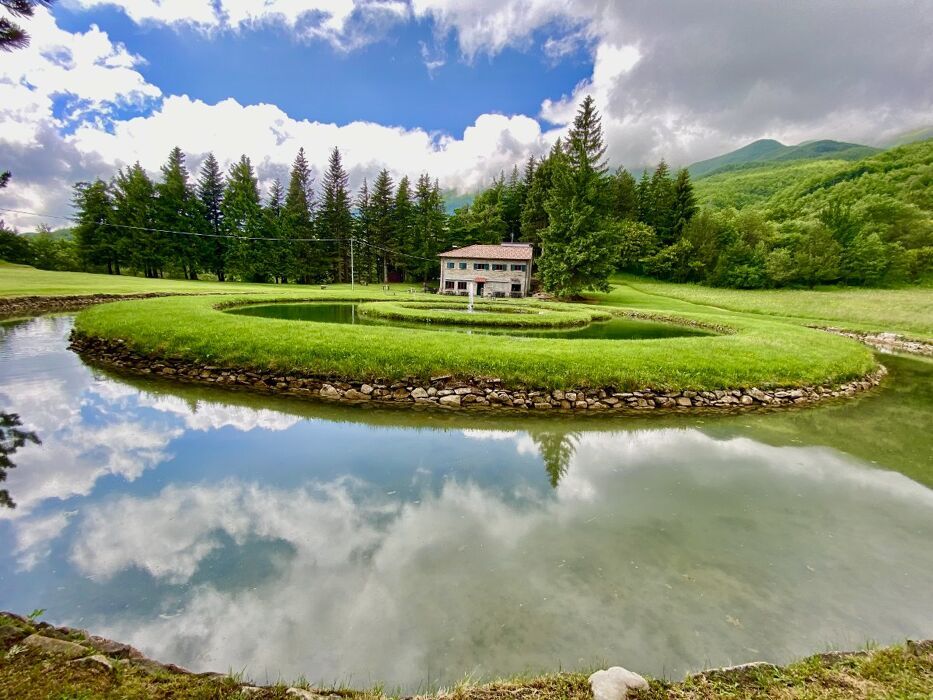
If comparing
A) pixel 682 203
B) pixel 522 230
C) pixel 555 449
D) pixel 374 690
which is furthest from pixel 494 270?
pixel 374 690

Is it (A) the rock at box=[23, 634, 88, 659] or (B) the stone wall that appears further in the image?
(B) the stone wall

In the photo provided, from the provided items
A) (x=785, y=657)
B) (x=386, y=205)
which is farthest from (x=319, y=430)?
(x=386, y=205)

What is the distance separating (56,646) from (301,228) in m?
65.3

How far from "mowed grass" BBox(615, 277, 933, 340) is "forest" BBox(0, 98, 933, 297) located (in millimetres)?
6914

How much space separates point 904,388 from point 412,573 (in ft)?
57.7

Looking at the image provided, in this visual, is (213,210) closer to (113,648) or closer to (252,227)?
(252,227)

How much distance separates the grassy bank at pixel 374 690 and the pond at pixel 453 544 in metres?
0.41

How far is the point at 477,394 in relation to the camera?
10.4 metres

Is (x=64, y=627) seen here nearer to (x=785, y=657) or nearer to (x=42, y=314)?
(x=785, y=657)

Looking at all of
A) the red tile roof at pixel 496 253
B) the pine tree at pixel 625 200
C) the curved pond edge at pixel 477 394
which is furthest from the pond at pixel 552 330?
the pine tree at pixel 625 200

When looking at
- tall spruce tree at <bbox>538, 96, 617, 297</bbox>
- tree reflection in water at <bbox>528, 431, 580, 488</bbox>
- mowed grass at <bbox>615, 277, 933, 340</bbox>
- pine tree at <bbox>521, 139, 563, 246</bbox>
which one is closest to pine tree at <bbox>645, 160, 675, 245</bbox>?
mowed grass at <bbox>615, 277, 933, 340</bbox>

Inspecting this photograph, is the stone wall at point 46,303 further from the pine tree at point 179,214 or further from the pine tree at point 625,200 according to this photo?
the pine tree at point 625,200

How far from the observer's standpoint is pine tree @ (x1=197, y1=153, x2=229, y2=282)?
57312 mm

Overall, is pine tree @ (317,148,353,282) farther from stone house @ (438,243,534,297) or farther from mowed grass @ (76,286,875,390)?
mowed grass @ (76,286,875,390)
